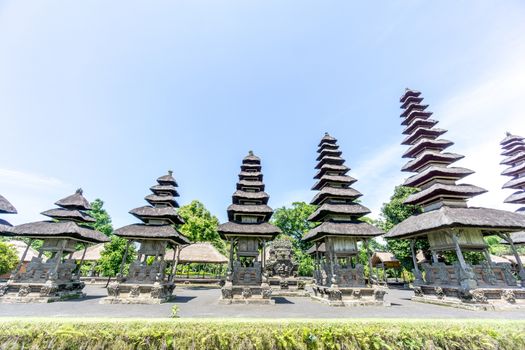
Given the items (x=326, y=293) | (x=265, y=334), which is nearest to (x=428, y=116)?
(x=326, y=293)

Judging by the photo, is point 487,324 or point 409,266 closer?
point 487,324

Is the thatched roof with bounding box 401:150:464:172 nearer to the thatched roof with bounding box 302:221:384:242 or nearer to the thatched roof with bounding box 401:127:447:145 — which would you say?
the thatched roof with bounding box 401:127:447:145

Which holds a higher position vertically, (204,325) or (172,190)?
(172,190)

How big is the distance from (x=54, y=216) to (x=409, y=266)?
35.2 metres

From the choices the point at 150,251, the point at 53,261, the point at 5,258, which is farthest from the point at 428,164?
the point at 5,258

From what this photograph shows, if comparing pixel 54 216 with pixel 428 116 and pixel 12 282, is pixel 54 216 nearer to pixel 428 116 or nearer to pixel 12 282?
pixel 12 282

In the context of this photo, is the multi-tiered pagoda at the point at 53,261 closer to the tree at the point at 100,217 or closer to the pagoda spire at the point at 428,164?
the pagoda spire at the point at 428,164

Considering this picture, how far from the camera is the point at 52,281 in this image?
559 inches

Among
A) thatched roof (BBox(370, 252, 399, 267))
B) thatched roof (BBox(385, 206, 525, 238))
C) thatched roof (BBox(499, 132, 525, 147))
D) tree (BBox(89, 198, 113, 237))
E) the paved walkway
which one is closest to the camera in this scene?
the paved walkway

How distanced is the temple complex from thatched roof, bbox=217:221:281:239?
9.74 m

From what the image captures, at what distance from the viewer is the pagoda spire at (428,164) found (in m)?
15.7

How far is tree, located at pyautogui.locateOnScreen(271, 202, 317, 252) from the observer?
45.9 meters

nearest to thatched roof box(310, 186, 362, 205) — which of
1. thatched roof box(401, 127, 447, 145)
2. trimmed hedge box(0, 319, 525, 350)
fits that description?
thatched roof box(401, 127, 447, 145)

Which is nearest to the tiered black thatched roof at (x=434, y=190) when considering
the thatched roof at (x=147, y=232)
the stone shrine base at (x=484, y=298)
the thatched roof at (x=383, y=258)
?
the stone shrine base at (x=484, y=298)
